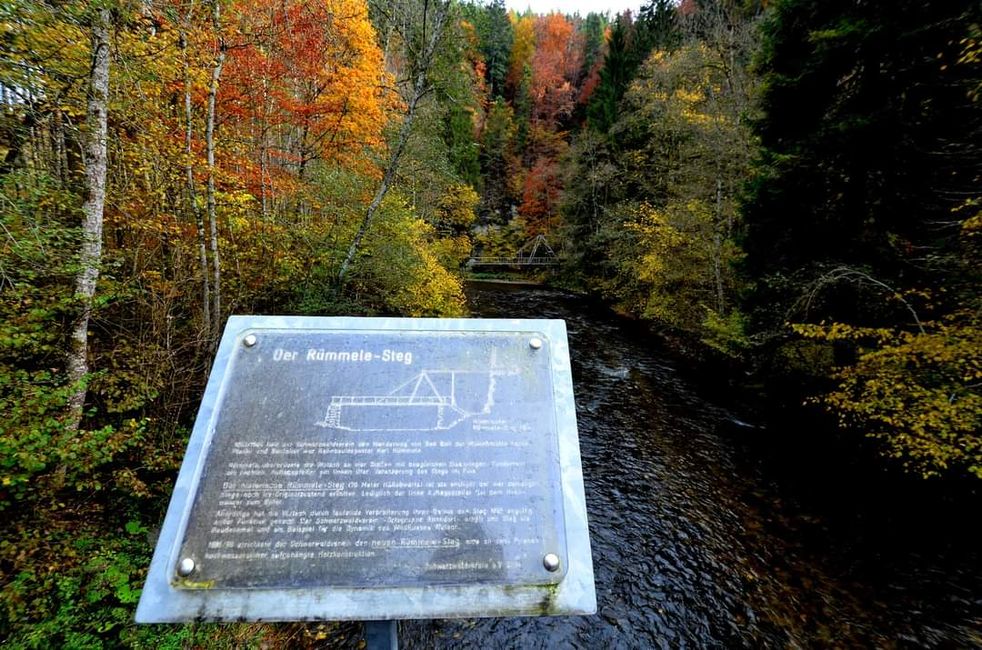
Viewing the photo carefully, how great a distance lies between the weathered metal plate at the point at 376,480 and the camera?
164cm

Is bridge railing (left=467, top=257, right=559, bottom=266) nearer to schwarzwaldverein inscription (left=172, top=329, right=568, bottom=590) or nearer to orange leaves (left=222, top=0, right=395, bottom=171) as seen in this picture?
orange leaves (left=222, top=0, right=395, bottom=171)

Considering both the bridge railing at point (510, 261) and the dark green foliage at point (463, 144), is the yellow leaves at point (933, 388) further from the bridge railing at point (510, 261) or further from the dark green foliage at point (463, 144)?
the bridge railing at point (510, 261)

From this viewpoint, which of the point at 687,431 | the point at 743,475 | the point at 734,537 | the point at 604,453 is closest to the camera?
the point at 734,537

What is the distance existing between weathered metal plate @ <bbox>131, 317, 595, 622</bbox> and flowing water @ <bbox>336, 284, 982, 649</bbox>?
2.75m

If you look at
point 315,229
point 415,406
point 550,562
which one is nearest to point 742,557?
point 550,562

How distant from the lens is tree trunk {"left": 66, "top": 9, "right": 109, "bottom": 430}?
144 inches

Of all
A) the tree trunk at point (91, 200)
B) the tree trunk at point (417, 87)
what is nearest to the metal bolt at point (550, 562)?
the tree trunk at point (91, 200)

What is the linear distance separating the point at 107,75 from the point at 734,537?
8526 millimetres

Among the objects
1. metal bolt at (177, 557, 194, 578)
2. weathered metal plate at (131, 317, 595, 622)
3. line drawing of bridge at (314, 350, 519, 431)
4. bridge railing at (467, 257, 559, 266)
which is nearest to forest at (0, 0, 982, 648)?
metal bolt at (177, 557, 194, 578)

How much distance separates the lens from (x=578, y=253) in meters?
26.1

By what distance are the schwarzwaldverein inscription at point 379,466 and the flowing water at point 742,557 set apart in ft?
9.15

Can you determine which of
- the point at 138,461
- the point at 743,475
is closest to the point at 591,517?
the point at 743,475

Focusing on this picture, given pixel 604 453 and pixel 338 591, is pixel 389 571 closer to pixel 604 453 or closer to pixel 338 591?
pixel 338 591

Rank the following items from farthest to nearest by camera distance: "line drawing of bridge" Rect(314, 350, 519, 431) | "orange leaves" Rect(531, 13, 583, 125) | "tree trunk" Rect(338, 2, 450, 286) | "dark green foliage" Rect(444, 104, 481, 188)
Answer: "orange leaves" Rect(531, 13, 583, 125) → "dark green foliage" Rect(444, 104, 481, 188) → "tree trunk" Rect(338, 2, 450, 286) → "line drawing of bridge" Rect(314, 350, 519, 431)
